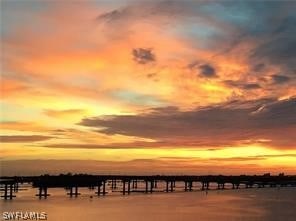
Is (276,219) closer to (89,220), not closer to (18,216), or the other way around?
(89,220)

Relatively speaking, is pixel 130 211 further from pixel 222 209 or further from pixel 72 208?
pixel 222 209

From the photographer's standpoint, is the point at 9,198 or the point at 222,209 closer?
the point at 222,209

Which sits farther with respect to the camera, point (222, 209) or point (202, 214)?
point (222, 209)

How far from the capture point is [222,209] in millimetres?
75125

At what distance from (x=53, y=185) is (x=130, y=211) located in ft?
153

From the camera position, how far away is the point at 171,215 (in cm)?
6388

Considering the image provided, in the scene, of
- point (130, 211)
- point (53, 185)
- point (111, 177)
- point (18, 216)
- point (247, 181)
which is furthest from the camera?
point (247, 181)

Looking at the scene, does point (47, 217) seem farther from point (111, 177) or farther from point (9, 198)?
point (111, 177)

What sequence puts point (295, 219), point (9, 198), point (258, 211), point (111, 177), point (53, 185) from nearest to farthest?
1. point (295, 219)
2. point (258, 211)
3. point (9, 198)
4. point (53, 185)
5. point (111, 177)

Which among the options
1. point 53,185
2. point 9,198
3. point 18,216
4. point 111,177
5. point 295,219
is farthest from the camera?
point 111,177

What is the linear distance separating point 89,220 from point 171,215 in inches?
488

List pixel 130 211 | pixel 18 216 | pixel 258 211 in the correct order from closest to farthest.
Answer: pixel 18 216
pixel 130 211
pixel 258 211

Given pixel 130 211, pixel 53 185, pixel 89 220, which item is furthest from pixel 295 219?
pixel 53 185

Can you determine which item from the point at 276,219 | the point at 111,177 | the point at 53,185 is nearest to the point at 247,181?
the point at 111,177
